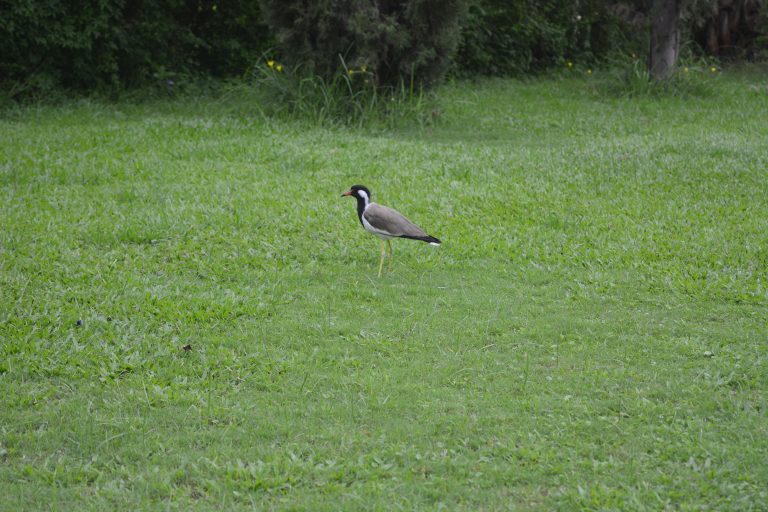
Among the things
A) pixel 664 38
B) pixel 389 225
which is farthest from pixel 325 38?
pixel 389 225

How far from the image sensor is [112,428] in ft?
15.5

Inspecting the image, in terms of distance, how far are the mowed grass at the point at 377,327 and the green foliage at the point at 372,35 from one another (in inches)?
81.7

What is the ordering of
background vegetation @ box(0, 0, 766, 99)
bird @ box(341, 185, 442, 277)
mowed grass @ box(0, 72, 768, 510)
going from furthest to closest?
background vegetation @ box(0, 0, 766, 99) < bird @ box(341, 185, 442, 277) < mowed grass @ box(0, 72, 768, 510)

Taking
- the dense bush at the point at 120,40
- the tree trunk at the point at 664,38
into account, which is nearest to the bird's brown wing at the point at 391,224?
the dense bush at the point at 120,40

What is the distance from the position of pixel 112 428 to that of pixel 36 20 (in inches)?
421

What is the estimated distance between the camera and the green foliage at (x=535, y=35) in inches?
728

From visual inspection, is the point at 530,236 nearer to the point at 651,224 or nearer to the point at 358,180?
the point at 651,224

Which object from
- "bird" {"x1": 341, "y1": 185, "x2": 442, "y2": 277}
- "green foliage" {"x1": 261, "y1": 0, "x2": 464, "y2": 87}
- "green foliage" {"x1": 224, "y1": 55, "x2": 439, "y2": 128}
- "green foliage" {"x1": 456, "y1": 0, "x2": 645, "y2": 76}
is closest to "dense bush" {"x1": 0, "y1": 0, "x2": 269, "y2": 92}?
"green foliage" {"x1": 224, "y1": 55, "x2": 439, "y2": 128}

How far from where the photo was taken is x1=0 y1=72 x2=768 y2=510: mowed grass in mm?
4312

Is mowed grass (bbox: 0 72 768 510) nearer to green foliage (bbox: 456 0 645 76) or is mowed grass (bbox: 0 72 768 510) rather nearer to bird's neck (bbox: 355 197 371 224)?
bird's neck (bbox: 355 197 371 224)

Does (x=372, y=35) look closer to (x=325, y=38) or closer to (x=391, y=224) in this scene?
(x=325, y=38)

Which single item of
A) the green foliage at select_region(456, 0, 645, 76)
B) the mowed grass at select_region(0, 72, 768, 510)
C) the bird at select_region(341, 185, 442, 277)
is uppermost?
the green foliage at select_region(456, 0, 645, 76)

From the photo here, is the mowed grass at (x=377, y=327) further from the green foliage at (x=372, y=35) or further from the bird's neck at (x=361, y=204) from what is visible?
the green foliage at (x=372, y=35)

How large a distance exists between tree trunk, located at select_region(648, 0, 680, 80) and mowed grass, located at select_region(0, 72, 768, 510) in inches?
190
